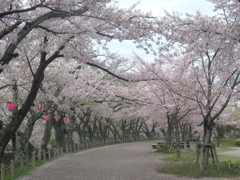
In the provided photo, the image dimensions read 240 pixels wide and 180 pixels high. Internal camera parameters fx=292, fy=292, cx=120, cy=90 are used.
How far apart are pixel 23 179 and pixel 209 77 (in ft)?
23.9

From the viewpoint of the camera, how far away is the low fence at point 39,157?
10.0 metres

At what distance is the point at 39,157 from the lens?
1469 cm

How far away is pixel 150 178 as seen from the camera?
30.9 ft

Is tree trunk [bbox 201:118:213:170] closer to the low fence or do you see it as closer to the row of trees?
the row of trees

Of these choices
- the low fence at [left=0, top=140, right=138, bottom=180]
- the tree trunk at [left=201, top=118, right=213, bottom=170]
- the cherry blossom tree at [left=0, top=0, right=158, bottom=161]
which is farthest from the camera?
the low fence at [left=0, top=140, right=138, bottom=180]

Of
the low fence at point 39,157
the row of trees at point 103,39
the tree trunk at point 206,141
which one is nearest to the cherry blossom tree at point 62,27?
the row of trees at point 103,39

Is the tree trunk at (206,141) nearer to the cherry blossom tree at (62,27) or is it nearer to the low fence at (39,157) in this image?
the cherry blossom tree at (62,27)

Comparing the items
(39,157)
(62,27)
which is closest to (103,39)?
(62,27)

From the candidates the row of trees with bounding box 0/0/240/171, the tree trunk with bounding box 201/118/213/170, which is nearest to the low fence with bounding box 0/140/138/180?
the row of trees with bounding box 0/0/240/171

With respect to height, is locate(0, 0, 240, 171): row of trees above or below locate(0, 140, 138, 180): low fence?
above

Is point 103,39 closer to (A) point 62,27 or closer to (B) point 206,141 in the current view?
(A) point 62,27

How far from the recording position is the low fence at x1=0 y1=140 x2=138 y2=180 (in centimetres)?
1002

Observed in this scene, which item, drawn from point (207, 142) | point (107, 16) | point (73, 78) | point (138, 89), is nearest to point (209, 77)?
point (207, 142)

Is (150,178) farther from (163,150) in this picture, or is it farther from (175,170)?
(163,150)
